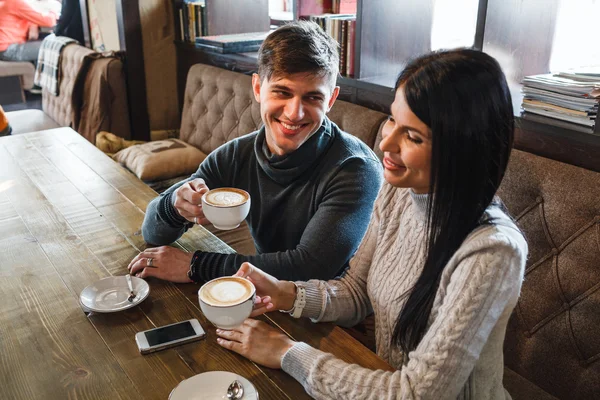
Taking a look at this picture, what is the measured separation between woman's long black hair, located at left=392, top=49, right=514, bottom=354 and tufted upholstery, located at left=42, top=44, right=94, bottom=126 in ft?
11.5

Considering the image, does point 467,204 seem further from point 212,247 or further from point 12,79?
point 12,79

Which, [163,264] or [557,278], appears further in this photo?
[557,278]

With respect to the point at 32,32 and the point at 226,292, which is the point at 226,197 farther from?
the point at 32,32

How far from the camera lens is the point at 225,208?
1315mm

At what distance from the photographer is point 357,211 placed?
1.50 m

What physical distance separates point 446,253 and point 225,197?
0.59 m

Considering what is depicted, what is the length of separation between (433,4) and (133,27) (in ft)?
7.32

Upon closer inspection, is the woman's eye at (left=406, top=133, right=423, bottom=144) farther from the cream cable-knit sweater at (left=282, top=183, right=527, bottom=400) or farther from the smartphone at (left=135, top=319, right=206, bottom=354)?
the smartphone at (left=135, top=319, right=206, bottom=354)

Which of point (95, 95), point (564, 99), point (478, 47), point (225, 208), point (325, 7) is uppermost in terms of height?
point (325, 7)

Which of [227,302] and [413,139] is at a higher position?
[413,139]

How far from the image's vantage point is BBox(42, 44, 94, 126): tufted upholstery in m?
3.99

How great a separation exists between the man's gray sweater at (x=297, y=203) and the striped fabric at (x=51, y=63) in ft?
10.3

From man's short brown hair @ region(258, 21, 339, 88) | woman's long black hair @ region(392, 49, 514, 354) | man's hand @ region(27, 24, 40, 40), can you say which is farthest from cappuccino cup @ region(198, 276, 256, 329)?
man's hand @ region(27, 24, 40, 40)

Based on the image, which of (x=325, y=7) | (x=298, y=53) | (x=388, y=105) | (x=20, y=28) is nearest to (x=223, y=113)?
(x=325, y=7)
